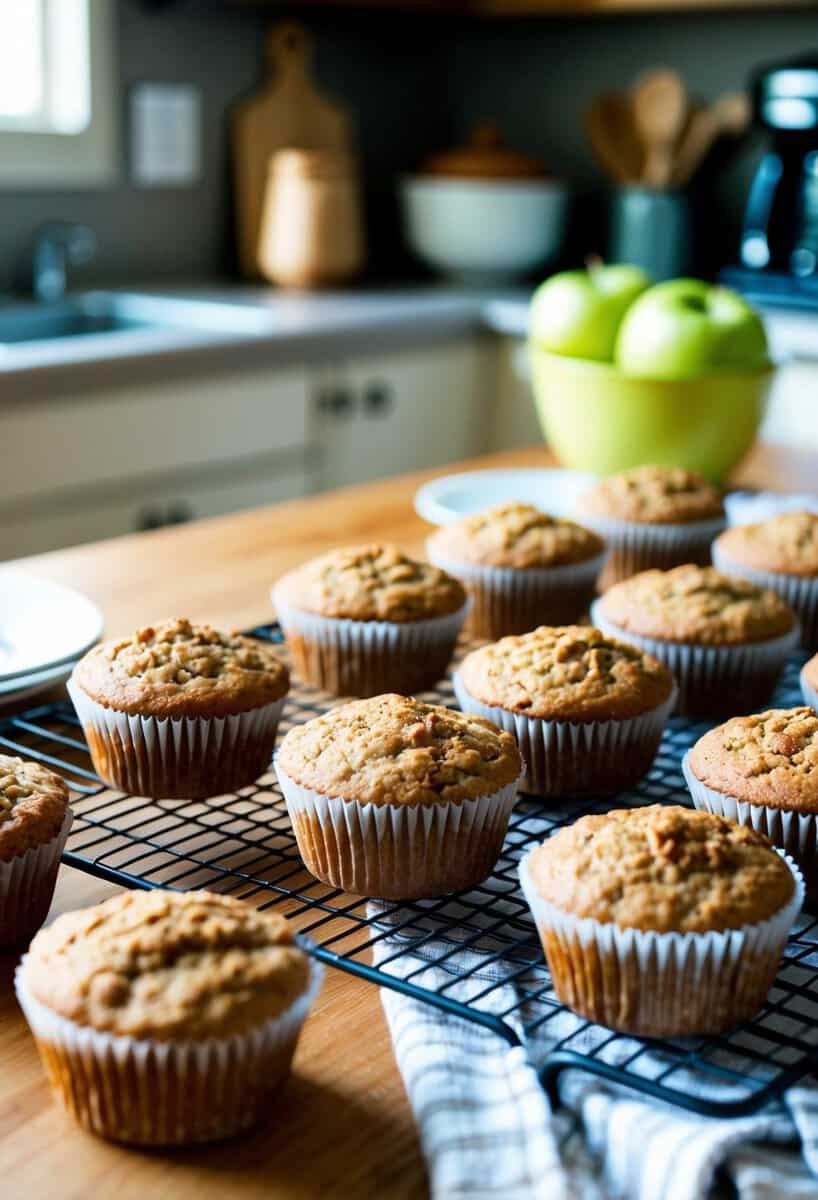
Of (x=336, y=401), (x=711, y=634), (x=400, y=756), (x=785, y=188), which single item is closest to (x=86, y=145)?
(x=336, y=401)

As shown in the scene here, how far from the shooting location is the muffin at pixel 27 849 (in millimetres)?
909

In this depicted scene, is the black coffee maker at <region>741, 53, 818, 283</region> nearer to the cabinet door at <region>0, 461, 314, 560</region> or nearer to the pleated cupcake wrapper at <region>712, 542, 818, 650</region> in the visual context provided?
the cabinet door at <region>0, 461, 314, 560</region>

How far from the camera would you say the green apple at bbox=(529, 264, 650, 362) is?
6.34ft

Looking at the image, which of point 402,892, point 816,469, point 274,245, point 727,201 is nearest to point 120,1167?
point 402,892

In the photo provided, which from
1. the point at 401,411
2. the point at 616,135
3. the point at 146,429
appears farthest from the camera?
the point at 616,135

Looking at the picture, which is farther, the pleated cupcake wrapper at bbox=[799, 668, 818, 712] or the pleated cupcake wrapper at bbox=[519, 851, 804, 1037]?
the pleated cupcake wrapper at bbox=[799, 668, 818, 712]

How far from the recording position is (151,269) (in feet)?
12.3

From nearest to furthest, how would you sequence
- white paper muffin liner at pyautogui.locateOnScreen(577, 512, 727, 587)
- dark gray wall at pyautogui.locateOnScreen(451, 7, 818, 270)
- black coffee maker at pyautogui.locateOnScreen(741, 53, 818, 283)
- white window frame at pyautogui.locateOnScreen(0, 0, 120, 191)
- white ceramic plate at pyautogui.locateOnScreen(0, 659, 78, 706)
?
white ceramic plate at pyautogui.locateOnScreen(0, 659, 78, 706) < white paper muffin liner at pyautogui.locateOnScreen(577, 512, 727, 587) < black coffee maker at pyautogui.locateOnScreen(741, 53, 818, 283) < white window frame at pyautogui.locateOnScreen(0, 0, 120, 191) < dark gray wall at pyautogui.locateOnScreen(451, 7, 818, 270)

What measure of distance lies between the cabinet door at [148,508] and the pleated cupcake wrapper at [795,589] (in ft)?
4.76

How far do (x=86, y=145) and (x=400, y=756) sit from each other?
2.79m

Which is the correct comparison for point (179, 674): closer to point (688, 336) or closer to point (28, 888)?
point (28, 888)

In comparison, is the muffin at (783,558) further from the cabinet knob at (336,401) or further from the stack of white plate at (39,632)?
the cabinet knob at (336,401)

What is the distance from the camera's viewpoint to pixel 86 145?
3461 millimetres

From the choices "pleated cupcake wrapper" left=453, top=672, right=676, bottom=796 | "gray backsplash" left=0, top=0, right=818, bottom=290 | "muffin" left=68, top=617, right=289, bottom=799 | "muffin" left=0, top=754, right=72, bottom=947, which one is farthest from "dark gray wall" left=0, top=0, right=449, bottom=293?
"muffin" left=0, top=754, right=72, bottom=947
